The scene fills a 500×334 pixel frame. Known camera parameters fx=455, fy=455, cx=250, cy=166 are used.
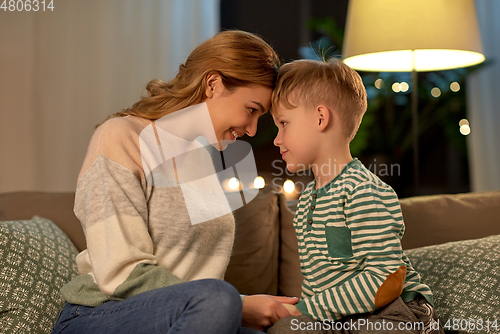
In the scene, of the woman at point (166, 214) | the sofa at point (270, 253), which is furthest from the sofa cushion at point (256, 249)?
the woman at point (166, 214)

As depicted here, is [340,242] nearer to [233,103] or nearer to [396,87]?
[233,103]

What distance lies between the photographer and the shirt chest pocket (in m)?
1.04

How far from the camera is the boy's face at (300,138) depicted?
45.6 inches

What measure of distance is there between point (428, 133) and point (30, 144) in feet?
8.86

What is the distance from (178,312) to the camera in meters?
0.86

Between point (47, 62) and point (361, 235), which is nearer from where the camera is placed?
point (361, 235)

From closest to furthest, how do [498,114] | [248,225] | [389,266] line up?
[389,266] < [248,225] < [498,114]

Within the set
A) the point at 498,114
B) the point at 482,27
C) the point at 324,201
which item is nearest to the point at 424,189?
→ the point at 498,114

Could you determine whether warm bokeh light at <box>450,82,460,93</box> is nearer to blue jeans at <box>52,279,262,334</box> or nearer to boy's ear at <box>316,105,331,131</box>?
boy's ear at <box>316,105,331,131</box>

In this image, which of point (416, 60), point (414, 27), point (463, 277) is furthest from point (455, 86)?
point (463, 277)

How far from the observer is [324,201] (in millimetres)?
1102

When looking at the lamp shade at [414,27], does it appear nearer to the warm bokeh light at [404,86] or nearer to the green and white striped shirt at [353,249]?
the green and white striped shirt at [353,249]

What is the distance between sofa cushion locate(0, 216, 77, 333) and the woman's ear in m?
0.65

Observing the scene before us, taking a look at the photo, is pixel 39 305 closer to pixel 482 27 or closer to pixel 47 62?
pixel 47 62
